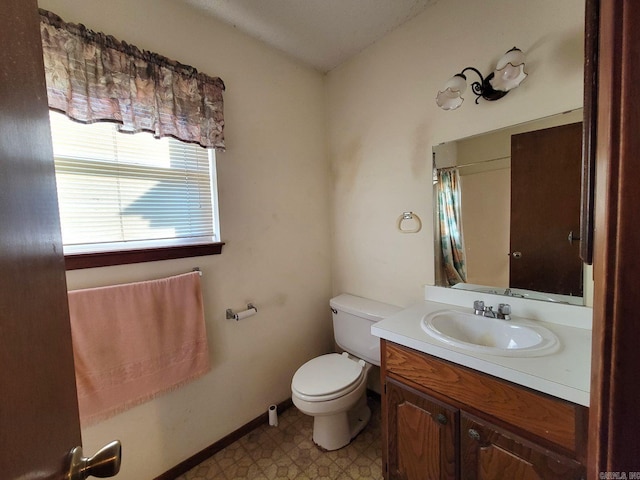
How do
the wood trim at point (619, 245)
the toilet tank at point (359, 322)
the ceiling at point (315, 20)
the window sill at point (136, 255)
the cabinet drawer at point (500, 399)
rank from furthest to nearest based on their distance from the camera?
the toilet tank at point (359, 322)
the ceiling at point (315, 20)
the window sill at point (136, 255)
the cabinet drawer at point (500, 399)
the wood trim at point (619, 245)

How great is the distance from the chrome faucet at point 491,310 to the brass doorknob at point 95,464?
1.40 m

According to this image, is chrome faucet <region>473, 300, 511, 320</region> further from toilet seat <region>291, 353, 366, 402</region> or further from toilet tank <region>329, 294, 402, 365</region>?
toilet seat <region>291, 353, 366, 402</region>

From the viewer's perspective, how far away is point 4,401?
0.33 metres

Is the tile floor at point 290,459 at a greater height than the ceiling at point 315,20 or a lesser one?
lesser

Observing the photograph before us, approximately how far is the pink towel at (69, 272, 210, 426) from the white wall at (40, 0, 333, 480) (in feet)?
0.26

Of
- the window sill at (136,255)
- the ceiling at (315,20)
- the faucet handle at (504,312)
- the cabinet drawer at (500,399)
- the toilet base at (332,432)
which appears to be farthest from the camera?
the toilet base at (332,432)

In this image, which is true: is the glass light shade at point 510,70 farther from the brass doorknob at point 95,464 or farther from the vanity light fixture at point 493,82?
the brass doorknob at point 95,464

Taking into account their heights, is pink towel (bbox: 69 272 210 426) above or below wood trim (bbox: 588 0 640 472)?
below

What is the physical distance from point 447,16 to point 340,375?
2065mm

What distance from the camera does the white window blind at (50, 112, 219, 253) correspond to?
1.11 m

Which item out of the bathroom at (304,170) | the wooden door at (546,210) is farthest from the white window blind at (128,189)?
the wooden door at (546,210)

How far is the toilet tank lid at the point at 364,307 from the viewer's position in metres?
1.63

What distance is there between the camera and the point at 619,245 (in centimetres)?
30

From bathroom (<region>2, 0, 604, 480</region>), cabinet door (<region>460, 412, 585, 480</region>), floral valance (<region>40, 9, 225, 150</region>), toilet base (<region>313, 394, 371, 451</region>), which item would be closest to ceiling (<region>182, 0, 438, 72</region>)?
bathroom (<region>2, 0, 604, 480</region>)
